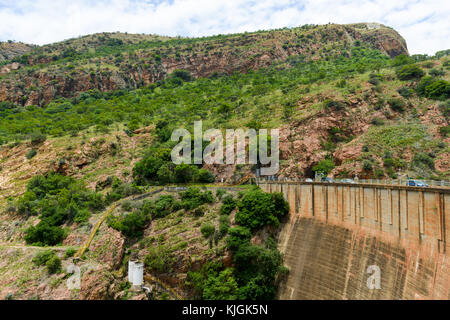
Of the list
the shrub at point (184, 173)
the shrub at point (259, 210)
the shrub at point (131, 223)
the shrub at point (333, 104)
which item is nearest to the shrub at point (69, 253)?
the shrub at point (131, 223)

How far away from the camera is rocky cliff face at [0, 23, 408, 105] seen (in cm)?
10488

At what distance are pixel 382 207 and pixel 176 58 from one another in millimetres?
122380

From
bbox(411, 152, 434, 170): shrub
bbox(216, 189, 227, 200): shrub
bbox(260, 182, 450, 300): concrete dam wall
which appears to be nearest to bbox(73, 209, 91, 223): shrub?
bbox(216, 189, 227, 200): shrub

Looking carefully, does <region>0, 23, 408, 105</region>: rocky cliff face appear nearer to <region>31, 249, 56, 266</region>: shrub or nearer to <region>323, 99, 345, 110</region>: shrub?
<region>323, 99, 345, 110</region>: shrub

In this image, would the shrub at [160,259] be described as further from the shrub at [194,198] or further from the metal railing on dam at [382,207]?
the metal railing on dam at [382,207]

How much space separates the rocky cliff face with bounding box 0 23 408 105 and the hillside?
7.36 metres

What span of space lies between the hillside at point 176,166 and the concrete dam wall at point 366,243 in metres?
3.05

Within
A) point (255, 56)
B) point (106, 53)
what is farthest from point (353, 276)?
point (106, 53)

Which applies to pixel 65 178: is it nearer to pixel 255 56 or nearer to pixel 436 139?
pixel 436 139

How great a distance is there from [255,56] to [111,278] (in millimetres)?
105894

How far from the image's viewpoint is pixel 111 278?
30969 mm

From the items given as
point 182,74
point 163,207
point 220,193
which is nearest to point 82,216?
point 163,207

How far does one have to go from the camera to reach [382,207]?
24734 mm

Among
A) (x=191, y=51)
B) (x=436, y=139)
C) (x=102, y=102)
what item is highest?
(x=191, y=51)
